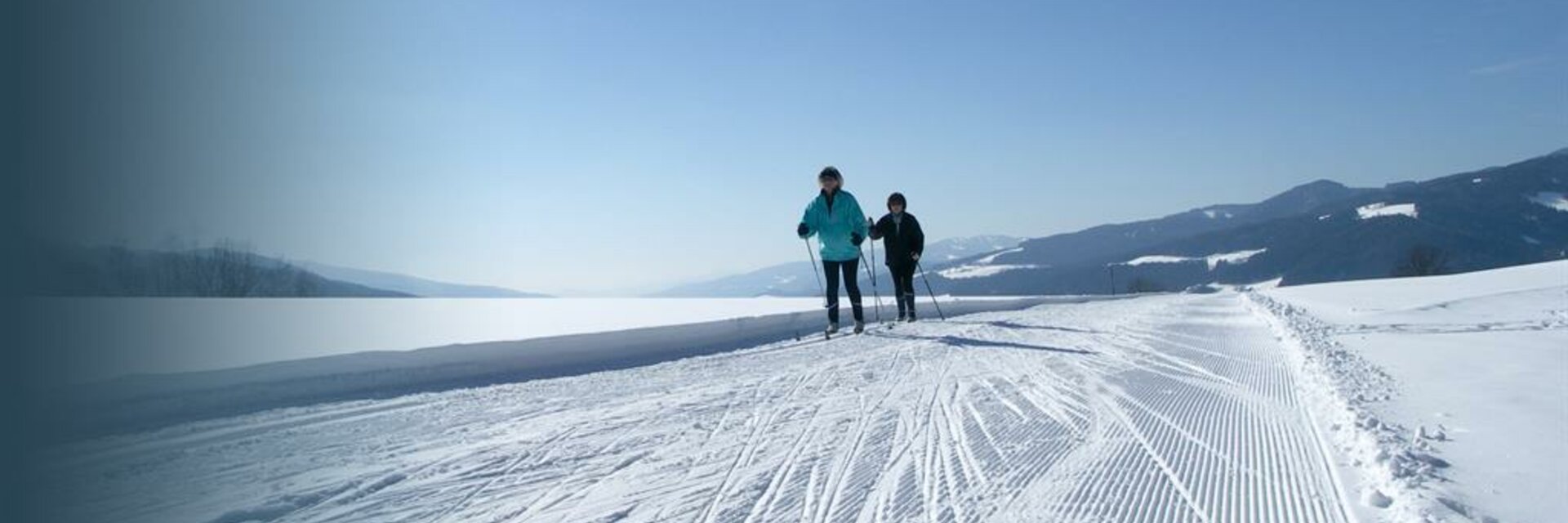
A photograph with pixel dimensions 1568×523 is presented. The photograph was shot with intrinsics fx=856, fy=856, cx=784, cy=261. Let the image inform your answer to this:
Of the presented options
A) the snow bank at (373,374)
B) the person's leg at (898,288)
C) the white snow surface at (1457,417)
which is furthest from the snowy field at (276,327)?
the white snow surface at (1457,417)

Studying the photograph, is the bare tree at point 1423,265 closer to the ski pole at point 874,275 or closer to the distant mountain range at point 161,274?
the ski pole at point 874,275

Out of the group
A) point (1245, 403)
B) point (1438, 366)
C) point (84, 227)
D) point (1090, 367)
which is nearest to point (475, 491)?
point (84, 227)

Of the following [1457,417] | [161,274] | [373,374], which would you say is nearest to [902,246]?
[373,374]

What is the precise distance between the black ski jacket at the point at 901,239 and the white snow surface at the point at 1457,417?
5.73 metres

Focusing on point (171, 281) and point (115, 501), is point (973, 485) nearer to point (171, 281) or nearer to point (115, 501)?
point (115, 501)

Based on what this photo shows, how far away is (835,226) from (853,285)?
32.6 inches

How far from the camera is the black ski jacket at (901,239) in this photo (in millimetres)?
13477

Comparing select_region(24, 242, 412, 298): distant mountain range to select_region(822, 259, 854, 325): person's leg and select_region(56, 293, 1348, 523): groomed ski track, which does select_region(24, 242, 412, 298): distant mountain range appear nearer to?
select_region(56, 293, 1348, 523): groomed ski track

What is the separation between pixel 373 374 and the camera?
676 centimetres

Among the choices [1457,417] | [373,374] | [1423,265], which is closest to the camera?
[1457,417]

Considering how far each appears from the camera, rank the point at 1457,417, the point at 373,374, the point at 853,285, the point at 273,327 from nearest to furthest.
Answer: the point at 1457,417
the point at 373,374
the point at 273,327
the point at 853,285

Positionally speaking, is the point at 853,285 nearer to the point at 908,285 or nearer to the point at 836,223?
the point at 836,223

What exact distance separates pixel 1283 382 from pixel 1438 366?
120 centimetres

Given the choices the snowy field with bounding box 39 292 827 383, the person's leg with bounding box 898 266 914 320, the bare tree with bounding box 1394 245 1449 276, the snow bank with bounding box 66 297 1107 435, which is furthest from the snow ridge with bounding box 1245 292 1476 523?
the bare tree with bounding box 1394 245 1449 276
